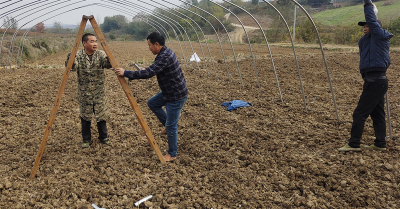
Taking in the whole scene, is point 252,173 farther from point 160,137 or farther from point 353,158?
point 160,137

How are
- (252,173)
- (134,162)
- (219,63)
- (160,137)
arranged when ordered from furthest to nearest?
(219,63)
(160,137)
(134,162)
(252,173)

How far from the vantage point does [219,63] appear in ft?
41.5

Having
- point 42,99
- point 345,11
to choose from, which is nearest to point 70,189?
point 42,99

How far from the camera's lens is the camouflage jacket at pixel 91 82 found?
11.6 feet

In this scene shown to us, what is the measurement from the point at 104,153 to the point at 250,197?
211 cm

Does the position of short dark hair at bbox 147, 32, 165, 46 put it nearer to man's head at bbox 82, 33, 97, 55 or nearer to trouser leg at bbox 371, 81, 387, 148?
man's head at bbox 82, 33, 97, 55

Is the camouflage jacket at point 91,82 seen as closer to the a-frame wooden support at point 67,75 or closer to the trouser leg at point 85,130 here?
the trouser leg at point 85,130

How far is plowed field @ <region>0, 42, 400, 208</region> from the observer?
2766mm

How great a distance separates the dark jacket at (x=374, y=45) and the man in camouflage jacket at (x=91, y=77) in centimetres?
327

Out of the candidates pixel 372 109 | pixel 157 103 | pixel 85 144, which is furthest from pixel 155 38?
pixel 372 109

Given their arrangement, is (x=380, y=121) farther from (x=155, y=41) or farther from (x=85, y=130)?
(x=85, y=130)

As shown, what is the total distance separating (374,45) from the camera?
327 cm

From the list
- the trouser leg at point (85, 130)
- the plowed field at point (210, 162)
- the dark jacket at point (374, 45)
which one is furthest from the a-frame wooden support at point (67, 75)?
the dark jacket at point (374, 45)

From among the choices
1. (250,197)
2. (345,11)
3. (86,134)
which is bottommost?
(250,197)
